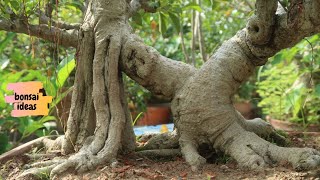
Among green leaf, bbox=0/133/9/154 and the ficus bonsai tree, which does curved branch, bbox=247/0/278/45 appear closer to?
the ficus bonsai tree

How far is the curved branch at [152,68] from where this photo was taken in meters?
1.78

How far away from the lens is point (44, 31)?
1.97 metres

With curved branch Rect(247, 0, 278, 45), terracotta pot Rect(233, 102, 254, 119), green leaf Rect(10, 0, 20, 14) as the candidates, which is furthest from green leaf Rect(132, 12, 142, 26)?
terracotta pot Rect(233, 102, 254, 119)

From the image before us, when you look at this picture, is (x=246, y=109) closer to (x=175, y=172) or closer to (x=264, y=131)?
(x=264, y=131)

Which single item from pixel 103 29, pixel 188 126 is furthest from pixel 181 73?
pixel 103 29

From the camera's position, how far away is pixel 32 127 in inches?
97.1

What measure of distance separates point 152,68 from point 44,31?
1.94 ft

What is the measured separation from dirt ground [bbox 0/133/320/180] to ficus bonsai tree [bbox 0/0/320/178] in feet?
0.14

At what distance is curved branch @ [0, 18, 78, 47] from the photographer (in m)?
1.91

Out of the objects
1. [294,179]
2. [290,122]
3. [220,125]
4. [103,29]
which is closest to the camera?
[294,179]

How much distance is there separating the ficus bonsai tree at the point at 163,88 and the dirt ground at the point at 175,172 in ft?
0.14

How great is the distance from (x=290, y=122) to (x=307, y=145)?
1.52 meters

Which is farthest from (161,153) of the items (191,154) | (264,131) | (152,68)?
(264,131)

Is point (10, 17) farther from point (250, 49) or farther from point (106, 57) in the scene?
point (250, 49)
